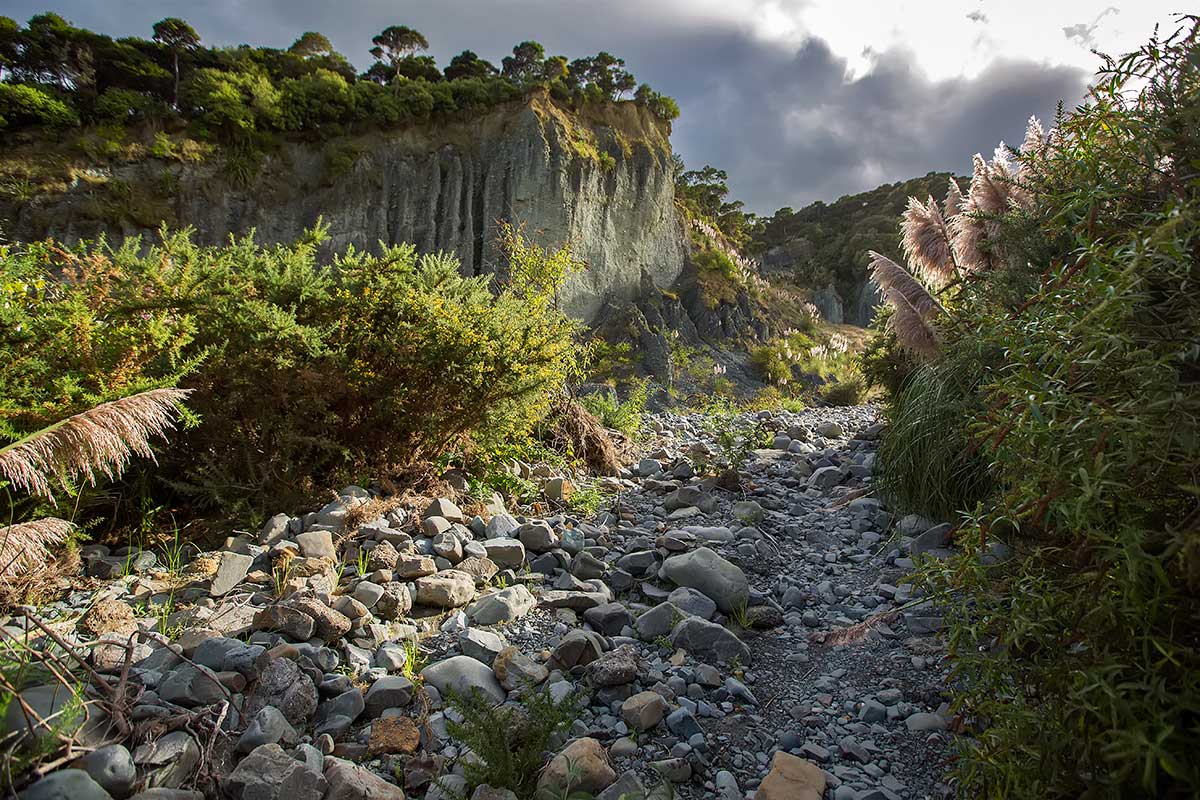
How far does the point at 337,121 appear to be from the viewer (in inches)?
782

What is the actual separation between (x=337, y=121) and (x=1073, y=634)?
23213mm

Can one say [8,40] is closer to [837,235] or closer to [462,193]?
[462,193]

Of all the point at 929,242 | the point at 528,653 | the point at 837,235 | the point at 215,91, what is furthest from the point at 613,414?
the point at 837,235

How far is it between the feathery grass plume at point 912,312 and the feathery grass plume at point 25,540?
6677 millimetres

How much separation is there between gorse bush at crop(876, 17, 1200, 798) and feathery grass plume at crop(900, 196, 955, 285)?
5560 millimetres

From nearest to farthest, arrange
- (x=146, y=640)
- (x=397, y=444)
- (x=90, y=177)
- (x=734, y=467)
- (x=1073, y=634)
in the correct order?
(x=1073, y=634)
(x=146, y=640)
(x=397, y=444)
(x=734, y=467)
(x=90, y=177)

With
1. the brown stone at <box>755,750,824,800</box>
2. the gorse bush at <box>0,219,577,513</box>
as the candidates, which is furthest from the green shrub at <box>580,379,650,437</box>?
the brown stone at <box>755,750,824,800</box>

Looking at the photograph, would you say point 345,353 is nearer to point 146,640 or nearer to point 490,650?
point 146,640

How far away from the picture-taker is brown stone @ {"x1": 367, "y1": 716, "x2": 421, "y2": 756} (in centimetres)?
228

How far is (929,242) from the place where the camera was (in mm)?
7266

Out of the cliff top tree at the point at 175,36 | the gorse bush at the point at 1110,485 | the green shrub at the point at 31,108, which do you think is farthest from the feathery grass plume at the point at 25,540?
the cliff top tree at the point at 175,36

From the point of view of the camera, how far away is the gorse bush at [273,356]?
3.55 m

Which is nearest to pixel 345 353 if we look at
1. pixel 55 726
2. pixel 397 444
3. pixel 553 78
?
pixel 397 444

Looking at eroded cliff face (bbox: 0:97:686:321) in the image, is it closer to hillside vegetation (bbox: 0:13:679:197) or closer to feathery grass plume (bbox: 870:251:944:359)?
hillside vegetation (bbox: 0:13:679:197)
